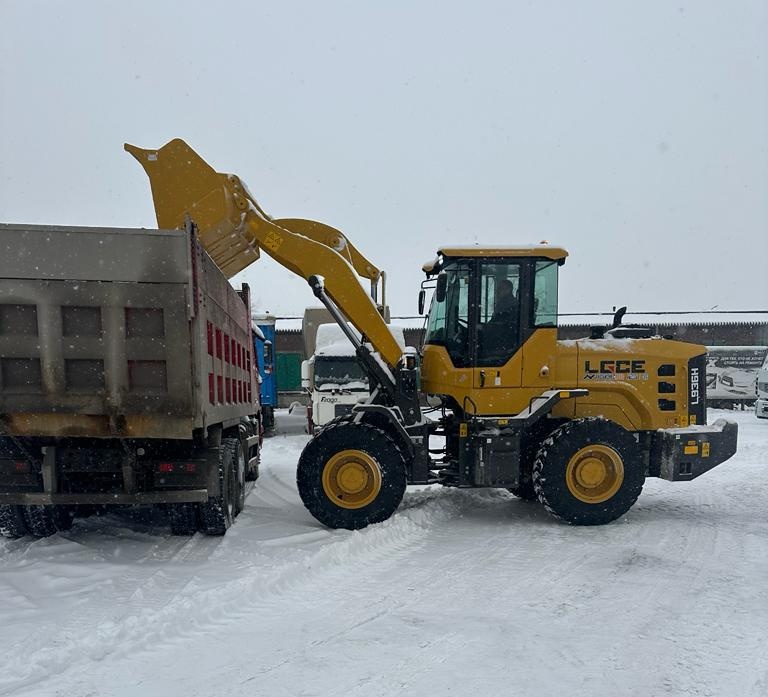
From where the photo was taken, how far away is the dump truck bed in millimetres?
4812

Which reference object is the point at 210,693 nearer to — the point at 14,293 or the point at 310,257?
the point at 14,293

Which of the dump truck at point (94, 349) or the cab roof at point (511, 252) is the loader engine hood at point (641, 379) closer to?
the cab roof at point (511, 252)

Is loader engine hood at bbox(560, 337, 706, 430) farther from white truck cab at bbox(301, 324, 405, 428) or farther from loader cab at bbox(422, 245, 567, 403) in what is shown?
white truck cab at bbox(301, 324, 405, 428)

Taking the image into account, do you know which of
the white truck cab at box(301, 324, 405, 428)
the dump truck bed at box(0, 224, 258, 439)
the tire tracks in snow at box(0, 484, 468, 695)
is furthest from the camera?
the white truck cab at box(301, 324, 405, 428)

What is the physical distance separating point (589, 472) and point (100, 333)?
4.97 metres

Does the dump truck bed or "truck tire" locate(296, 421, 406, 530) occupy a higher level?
the dump truck bed

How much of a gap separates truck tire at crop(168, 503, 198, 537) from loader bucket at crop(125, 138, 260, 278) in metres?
2.77

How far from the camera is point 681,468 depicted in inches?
270

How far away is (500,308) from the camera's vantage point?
22.6 feet

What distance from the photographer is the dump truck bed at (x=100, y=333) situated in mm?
4812

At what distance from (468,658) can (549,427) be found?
3874 millimetres

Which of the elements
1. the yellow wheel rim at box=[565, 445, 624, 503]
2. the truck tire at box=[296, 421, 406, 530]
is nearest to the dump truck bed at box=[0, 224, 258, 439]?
the truck tire at box=[296, 421, 406, 530]

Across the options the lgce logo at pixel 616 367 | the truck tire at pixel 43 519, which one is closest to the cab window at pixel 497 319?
the lgce logo at pixel 616 367

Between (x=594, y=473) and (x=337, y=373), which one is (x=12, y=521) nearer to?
(x=594, y=473)
